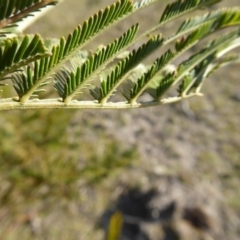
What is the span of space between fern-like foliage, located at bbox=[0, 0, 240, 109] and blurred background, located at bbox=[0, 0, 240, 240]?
37.8 inches

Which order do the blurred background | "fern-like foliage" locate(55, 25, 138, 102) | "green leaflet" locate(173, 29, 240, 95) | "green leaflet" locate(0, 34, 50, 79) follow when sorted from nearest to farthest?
"green leaflet" locate(0, 34, 50, 79), "fern-like foliage" locate(55, 25, 138, 102), "green leaflet" locate(173, 29, 240, 95), the blurred background

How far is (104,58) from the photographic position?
45cm

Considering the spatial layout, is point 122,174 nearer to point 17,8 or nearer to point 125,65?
point 125,65

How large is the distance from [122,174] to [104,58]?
1.66m

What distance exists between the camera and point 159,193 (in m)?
2.01

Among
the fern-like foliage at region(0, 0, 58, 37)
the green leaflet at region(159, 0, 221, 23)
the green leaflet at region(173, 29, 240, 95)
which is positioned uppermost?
the fern-like foliage at region(0, 0, 58, 37)

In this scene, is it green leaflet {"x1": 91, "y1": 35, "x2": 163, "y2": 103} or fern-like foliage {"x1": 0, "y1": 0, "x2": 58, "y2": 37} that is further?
green leaflet {"x1": 91, "y1": 35, "x2": 163, "y2": 103}

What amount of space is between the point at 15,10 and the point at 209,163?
1.95 meters

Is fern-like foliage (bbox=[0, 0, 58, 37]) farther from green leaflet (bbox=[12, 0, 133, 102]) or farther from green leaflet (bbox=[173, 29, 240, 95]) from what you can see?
green leaflet (bbox=[173, 29, 240, 95])

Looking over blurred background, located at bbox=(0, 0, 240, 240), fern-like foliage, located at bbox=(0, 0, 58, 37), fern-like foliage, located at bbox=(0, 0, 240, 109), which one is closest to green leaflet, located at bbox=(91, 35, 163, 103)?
fern-like foliage, located at bbox=(0, 0, 240, 109)

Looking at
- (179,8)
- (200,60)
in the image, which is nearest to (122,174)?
(200,60)

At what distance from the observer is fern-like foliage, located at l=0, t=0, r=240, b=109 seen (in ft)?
1.15

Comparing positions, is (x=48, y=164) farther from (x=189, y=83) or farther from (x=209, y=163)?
(x=189, y=83)

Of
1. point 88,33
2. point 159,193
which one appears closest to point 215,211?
point 159,193
